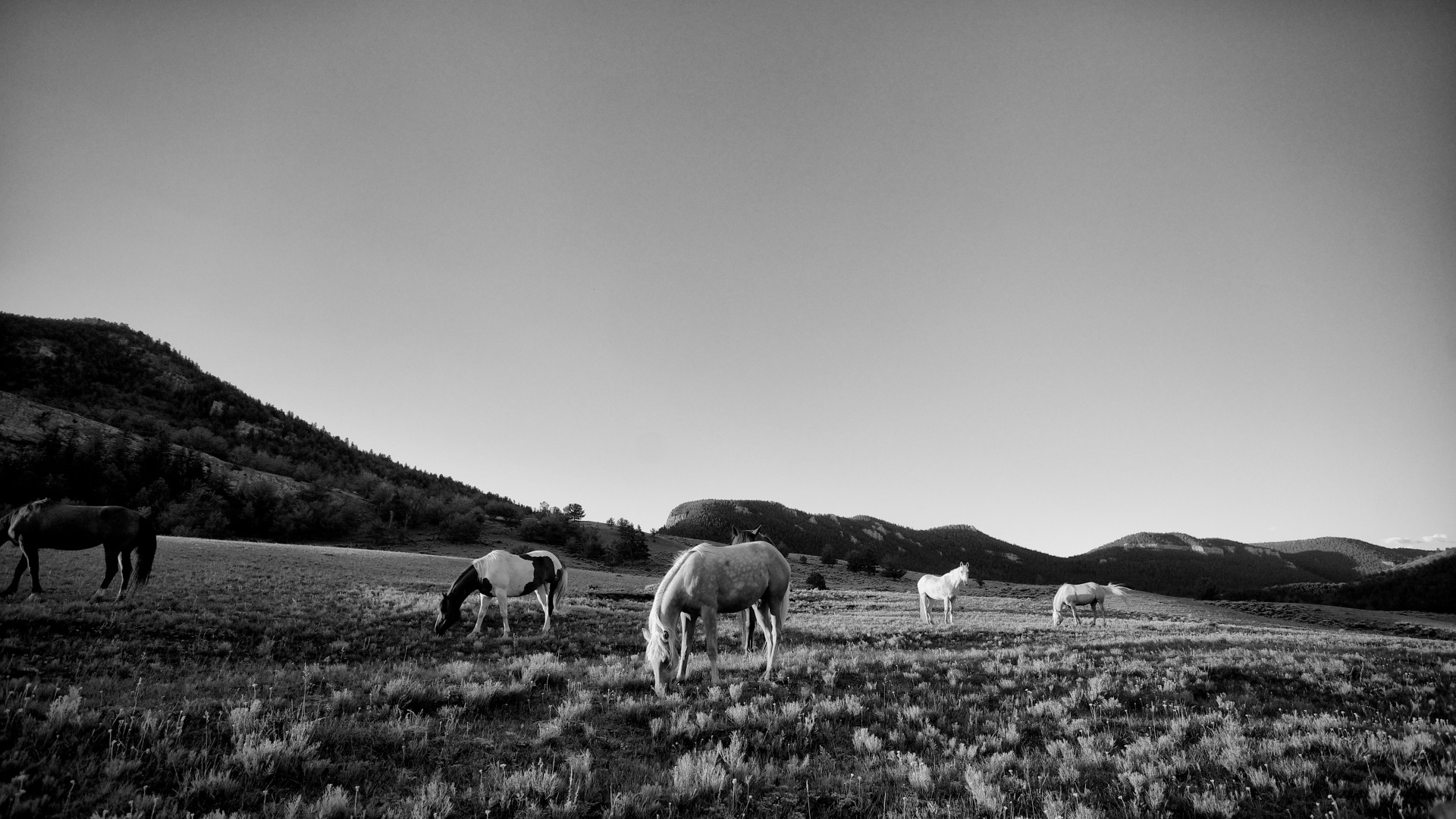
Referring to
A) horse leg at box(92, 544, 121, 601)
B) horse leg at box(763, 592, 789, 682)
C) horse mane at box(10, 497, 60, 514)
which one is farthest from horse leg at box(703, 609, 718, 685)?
horse mane at box(10, 497, 60, 514)

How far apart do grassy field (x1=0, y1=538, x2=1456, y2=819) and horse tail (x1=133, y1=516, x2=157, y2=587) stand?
847 mm

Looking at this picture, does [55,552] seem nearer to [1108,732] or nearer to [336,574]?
[336,574]

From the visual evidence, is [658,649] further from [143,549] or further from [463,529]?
[463,529]

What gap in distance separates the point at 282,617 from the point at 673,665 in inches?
446

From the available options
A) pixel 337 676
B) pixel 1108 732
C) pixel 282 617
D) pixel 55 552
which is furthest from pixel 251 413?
pixel 1108 732

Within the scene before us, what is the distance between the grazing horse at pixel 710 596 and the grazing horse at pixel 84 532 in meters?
14.5

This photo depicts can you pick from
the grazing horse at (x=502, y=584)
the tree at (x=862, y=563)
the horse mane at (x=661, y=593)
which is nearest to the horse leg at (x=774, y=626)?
the horse mane at (x=661, y=593)

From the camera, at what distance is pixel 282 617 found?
46.2 ft

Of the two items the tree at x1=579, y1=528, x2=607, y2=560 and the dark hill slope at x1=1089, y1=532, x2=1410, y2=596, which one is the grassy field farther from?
the dark hill slope at x1=1089, y1=532, x2=1410, y2=596

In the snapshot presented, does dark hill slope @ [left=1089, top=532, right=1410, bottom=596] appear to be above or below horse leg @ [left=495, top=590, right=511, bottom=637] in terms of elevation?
below

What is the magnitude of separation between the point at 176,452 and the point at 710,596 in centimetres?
A: 10060

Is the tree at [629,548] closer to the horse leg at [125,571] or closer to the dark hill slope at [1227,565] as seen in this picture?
the horse leg at [125,571]

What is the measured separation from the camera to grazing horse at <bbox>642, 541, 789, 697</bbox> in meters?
9.07

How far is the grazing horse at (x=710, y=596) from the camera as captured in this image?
907cm
